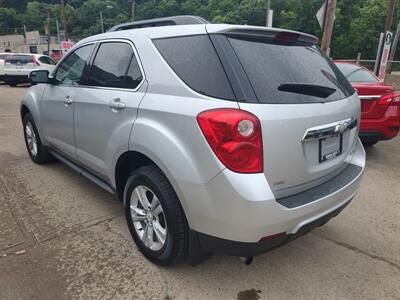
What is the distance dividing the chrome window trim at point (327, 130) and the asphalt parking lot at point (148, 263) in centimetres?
109

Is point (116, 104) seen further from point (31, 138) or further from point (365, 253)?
point (31, 138)

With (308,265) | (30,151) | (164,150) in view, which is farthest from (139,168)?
(30,151)

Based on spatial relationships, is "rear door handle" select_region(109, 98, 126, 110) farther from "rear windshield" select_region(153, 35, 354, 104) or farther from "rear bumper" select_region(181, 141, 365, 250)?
"rear bumper" select_region(181, 141, 365, 250)

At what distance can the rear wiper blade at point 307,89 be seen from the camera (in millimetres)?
2141

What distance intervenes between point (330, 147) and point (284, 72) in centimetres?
61

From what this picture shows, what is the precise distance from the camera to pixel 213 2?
55.4m

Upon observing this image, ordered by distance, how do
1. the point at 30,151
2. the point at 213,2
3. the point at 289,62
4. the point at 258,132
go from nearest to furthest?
1. the point at 258,132
2. the point at 289,62
3. the point at 30,151
4. the point at 213,2

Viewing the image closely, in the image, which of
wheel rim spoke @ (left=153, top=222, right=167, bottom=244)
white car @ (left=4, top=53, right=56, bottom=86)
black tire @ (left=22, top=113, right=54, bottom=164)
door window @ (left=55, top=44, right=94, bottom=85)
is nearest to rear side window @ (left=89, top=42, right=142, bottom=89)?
door window @ (left=55, top=44, right=94, bottom=85)

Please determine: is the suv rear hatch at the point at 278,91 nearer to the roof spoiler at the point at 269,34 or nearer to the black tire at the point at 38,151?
the roof spoiler at the point at 269,34

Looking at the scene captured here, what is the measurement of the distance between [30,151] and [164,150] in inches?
143

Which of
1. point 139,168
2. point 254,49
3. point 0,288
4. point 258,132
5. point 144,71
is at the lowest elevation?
point 0,288

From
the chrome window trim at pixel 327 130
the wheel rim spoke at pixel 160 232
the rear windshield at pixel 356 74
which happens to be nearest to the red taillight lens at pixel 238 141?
the chrome window trim at pixel 327 130

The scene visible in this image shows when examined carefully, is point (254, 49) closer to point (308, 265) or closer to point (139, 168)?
point (139, 168)

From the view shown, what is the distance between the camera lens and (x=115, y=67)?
2.87m
